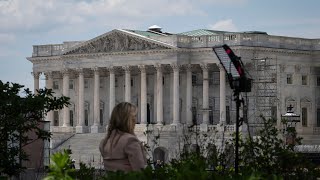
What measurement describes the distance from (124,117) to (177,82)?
272ft

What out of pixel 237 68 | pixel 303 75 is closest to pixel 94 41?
pixel 303 75

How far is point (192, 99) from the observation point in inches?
3920

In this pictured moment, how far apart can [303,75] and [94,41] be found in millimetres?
19578

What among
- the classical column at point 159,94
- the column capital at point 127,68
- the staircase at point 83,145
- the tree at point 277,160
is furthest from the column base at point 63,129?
the tree at point 277,160

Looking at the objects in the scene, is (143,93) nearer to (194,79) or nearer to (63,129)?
(194,79)

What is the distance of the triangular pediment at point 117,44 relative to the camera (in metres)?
100

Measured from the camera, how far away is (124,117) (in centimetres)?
1471

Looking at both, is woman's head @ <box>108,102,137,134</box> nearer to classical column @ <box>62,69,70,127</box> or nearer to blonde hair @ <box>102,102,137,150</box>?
blonde hair @ <box>102,102,137,150</box>

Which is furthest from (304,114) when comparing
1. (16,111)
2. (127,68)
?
(16,111)

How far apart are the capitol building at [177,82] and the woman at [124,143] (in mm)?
76006

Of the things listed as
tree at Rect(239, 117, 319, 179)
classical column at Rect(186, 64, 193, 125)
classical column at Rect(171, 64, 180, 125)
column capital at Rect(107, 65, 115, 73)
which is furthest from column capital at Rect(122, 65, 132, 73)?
tree at Rect(239, 117, 319, 179)

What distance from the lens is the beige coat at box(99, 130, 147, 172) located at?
575 inches

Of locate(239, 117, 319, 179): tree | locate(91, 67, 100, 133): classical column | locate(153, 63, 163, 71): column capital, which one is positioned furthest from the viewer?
locate(91, 67, 100, 133): classical column

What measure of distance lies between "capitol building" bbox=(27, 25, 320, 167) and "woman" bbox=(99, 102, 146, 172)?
7601 centimetres
